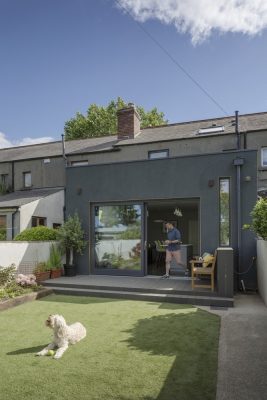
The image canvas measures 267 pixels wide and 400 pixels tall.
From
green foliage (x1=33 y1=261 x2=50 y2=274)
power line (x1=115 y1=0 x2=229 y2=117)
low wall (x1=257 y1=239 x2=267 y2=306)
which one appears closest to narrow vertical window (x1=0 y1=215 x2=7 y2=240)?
green foliage (x1=33 y1=261 x2=50 y2=274)

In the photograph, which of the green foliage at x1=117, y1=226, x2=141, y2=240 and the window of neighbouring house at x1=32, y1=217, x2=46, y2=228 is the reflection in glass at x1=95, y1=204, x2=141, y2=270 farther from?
the window of neighbouring house at x1=32, y1=217, x2=46, y2=228

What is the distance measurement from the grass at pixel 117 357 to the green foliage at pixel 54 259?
3354 mm

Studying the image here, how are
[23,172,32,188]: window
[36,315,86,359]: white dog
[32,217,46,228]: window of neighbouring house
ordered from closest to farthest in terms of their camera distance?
[36,315,86,359]: white dog, [32,217,46,228]: window of neighbouring house, [23,172,32,188]: window

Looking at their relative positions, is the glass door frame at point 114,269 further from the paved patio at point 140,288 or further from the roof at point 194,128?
the roof at point 194,128

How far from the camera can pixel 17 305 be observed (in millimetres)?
7582

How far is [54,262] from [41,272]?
0.76 m

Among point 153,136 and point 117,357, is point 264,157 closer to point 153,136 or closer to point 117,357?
point 153,136

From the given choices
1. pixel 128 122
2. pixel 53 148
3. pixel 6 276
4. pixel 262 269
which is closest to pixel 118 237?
pixel 6 276

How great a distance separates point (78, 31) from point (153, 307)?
7370 millimetres

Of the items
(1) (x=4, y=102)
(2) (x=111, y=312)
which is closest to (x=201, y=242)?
(2) (x=111, y=312)

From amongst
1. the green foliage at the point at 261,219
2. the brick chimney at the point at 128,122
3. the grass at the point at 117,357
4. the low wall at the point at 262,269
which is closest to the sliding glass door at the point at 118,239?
the grass at the point at 117,357

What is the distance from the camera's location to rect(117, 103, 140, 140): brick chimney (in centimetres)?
1727

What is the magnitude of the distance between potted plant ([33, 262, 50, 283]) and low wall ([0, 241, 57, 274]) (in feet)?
0.57

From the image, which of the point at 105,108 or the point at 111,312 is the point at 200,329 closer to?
the point at 111,312
